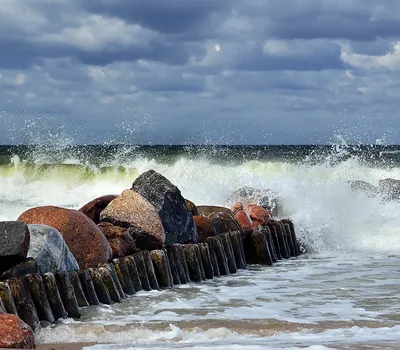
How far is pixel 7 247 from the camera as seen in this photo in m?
8.37

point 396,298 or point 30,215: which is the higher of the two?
point 30,215

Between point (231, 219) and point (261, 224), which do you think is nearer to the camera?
point (231, 219)

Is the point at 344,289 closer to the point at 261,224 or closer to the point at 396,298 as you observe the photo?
the point at 396,298

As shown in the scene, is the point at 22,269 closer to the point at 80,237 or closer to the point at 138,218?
the point at 80,237

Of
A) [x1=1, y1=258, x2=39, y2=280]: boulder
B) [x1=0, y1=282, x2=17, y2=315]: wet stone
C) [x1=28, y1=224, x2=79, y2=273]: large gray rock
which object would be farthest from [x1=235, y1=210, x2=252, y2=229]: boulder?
[x1=0, y1=282, x2=17, y2=315]: wet stone

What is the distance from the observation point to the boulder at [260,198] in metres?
18.6

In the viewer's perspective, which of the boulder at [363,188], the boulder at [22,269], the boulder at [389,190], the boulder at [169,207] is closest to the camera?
the boulder at [22,269]

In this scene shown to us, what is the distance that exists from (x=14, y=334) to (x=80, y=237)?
3.24 metres

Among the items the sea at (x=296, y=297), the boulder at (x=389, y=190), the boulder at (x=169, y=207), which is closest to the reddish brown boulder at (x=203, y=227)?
the boulder at (x=169, y=207)

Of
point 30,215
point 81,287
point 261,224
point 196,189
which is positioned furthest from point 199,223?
point 196,189

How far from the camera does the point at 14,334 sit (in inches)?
268

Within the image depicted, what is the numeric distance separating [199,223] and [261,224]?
262 centimetres

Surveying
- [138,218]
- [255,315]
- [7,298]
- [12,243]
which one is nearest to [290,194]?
[138,218]

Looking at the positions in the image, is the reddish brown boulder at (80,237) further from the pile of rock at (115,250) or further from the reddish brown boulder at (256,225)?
the reddish brown boulder at (256,225)
